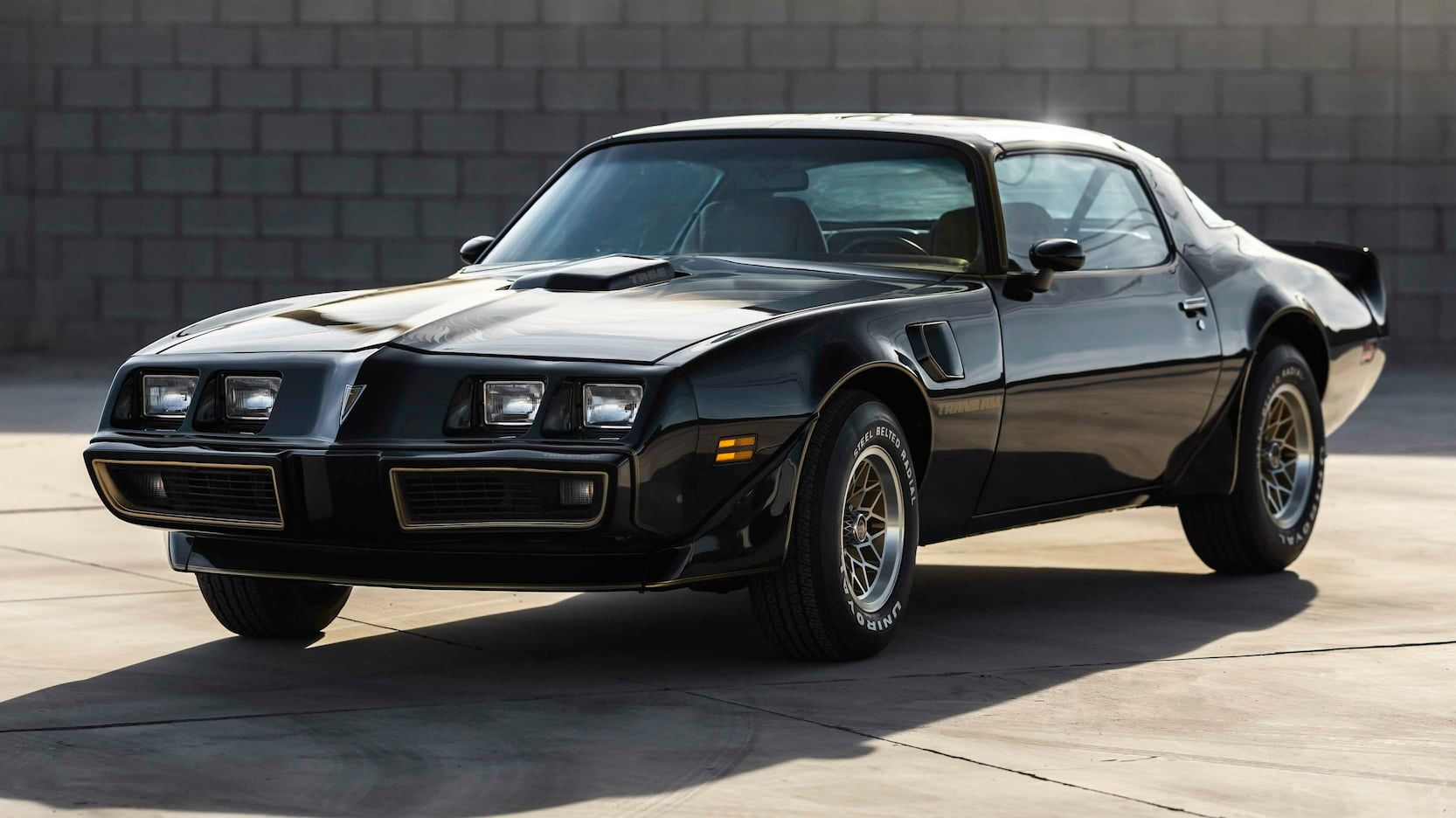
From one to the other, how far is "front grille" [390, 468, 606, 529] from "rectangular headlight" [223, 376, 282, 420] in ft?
1.42

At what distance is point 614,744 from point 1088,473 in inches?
92.3

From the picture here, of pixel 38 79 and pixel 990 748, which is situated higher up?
pixel 38 79

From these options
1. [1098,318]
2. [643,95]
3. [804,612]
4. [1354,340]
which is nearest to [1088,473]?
[1098,318]

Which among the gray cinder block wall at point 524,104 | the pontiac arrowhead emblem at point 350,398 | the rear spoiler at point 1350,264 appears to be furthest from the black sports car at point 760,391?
the gray cinder block wall at point 524,104

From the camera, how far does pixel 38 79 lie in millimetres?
16188

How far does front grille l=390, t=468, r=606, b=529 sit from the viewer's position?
494cm

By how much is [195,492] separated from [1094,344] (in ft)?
8.73

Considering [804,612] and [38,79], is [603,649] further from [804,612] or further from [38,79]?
[38,79]

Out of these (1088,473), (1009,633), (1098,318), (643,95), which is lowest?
(1009,633)

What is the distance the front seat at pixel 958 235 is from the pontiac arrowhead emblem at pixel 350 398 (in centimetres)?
193

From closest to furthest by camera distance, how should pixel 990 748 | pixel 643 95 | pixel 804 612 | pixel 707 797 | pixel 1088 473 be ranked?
pixel 707 797 → pixel 990 748 → pixel 804 612 → pixel 1088 473 → pixel 643 95

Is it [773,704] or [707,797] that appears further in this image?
[773,704]

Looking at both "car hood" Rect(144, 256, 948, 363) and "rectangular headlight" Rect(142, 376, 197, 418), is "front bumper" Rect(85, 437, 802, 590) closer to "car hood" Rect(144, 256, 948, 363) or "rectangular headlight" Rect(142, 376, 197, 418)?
"rectangular headlight" Rect(142, 376, 197, 418)

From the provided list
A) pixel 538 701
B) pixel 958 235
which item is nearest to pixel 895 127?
pixel 958 235
